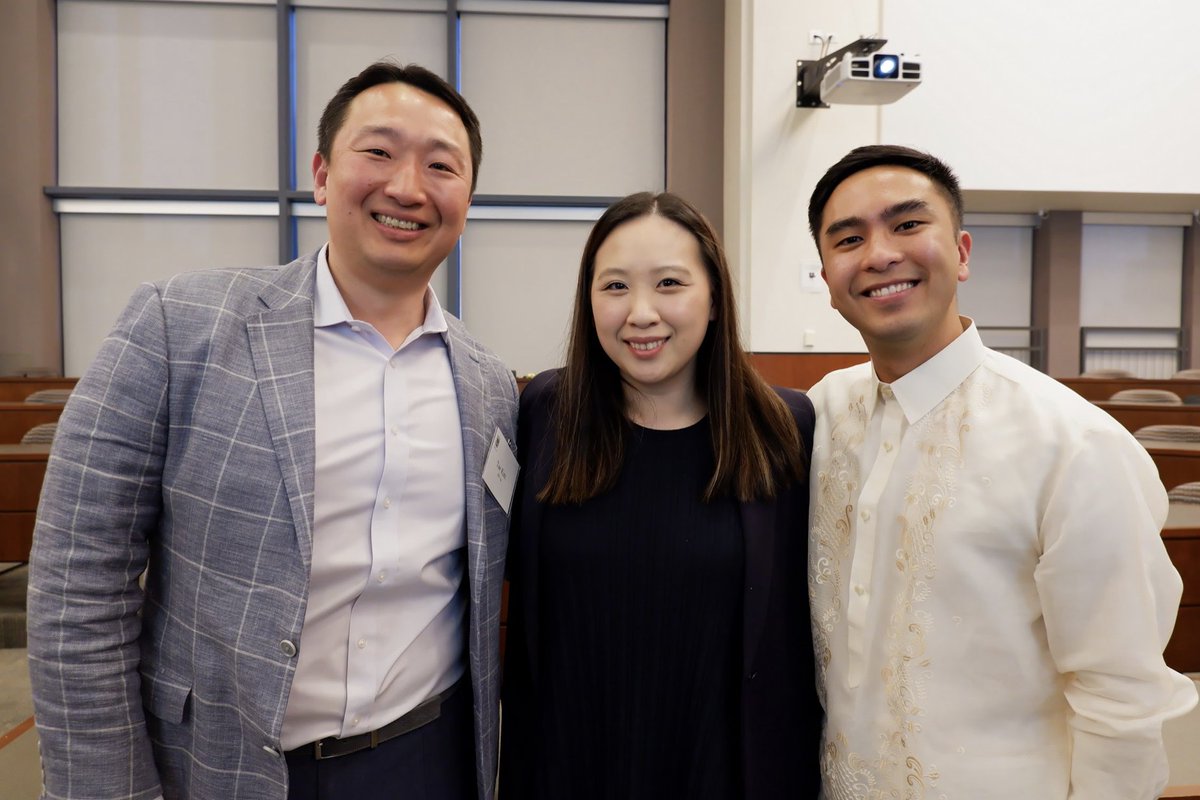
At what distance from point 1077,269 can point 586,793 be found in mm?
9291

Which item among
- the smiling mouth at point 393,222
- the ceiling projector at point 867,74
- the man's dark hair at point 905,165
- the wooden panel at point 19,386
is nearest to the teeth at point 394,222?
the smiling mouth at point 393,222

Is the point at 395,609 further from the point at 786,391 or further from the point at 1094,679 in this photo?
the point at 1094,679

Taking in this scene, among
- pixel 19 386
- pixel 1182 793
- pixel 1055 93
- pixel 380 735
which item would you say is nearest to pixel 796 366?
pixel 1055 93

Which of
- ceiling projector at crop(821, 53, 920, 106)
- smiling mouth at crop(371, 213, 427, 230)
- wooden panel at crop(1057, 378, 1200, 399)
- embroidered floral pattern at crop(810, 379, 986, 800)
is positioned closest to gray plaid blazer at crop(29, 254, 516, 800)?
smiling mouth at crop(371, 213, 427, 230)

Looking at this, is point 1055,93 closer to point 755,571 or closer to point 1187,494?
point 1187,494

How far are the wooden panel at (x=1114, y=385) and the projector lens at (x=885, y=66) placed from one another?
2913 mm

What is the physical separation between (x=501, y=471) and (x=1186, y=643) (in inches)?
108

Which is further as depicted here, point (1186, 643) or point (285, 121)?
point (285, 121)

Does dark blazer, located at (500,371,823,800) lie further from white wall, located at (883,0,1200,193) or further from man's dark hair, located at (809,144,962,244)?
white wall, located at (883,0,1200,193)

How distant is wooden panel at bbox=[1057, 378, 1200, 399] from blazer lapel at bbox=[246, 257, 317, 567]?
658 cm

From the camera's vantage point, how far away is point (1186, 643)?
2723mm

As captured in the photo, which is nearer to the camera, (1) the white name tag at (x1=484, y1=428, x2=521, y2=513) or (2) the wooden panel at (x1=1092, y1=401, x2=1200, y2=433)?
(1) the white name tag at (x1=484, y1=428, x2=521, y2=513)

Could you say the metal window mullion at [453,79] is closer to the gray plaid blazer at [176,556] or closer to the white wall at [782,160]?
the white wall at [782,160]

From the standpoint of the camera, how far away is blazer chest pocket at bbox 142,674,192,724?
1.16 m
